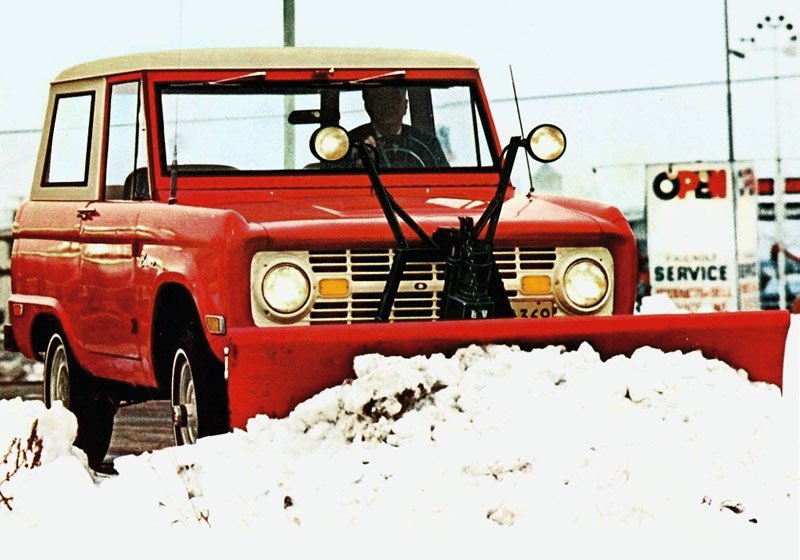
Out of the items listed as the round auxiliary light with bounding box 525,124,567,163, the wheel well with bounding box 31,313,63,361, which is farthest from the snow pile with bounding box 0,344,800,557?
the wheel well with bounding box 31,313,63,361

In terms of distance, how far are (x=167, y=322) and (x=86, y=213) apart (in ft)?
4.28

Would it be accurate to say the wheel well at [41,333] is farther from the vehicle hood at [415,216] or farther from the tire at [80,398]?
the vehicle hood at [415,216]

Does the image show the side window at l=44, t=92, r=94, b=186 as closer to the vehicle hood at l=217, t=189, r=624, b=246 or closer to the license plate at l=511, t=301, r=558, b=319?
the vehicle hood at l=217, t=189, r=624, b=246

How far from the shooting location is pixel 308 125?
935 centimetres

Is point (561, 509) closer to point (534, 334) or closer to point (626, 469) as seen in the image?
point (626, 469)

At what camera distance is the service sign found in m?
36.0

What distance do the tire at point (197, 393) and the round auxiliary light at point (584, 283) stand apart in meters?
1.63

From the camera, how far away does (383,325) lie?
286 inches

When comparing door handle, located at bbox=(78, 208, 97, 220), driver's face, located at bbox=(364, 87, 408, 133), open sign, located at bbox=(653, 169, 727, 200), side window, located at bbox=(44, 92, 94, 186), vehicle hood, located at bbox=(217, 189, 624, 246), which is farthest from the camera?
open sign, located at bbox=(653, 169, 727, 200)

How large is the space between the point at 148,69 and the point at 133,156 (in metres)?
0.46

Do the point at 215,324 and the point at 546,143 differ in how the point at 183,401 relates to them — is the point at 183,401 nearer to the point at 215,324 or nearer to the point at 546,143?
the point at 215,324

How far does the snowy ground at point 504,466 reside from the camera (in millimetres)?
6758

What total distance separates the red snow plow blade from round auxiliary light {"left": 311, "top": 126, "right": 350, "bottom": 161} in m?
1.28

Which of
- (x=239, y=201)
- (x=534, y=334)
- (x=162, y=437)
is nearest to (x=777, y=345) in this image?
(x=534, y=334)
